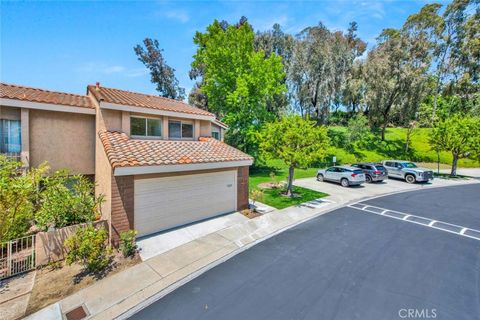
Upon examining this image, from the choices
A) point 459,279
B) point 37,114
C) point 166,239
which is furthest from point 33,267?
point 459,279

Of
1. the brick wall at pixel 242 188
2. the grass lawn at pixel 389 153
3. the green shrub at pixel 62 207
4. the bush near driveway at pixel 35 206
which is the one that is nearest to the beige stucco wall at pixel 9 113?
the bush near driveway at pixel 35 206

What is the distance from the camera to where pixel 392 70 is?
95.1ft

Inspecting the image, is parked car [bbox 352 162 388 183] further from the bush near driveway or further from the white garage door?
the bush near driveway

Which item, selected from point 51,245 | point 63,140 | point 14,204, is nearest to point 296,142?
point 51,245

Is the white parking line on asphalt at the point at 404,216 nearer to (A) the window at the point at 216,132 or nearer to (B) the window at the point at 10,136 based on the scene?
(A) the window at the point at 216,132

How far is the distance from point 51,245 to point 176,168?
458 cm

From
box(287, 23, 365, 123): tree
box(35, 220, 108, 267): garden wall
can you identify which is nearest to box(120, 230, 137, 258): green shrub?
box(35, 220, 108, 267): garden wall

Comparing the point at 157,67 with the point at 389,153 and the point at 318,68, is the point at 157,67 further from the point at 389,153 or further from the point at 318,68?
the point at 389,153

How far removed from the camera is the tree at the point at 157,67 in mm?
34781

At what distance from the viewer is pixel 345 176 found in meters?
17.2

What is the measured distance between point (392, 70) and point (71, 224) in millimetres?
37258

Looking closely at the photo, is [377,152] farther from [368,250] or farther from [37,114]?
[37,114]

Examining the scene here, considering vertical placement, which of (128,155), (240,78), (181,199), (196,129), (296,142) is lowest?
(181,199)

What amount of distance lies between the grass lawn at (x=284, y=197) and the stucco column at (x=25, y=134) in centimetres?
1162
